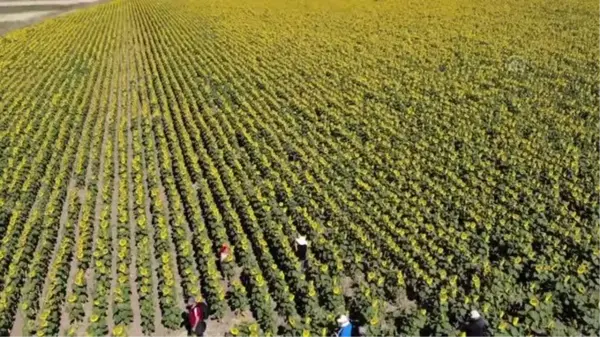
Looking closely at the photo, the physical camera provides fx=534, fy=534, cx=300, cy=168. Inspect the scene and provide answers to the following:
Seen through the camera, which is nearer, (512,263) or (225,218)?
(512,263)

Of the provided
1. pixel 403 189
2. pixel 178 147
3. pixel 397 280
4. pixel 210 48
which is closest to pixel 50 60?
pixel 210 48

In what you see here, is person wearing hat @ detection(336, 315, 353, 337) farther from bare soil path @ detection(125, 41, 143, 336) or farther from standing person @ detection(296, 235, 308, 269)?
bare soil path @ detection(125, 41, 143, 336)

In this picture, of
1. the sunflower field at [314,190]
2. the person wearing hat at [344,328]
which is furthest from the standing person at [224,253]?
the person wearing hat at [344,328]

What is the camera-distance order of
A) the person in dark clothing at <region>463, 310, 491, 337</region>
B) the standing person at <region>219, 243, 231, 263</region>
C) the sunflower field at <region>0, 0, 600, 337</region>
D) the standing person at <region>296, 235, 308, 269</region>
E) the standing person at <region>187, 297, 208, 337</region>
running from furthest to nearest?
1. the standing person at <region>296, 235, 308, 269</region>
2. the standing person at <region>219, 243, 231, 263</region>
3. the sunflower field at <region>0, 0, 600, 337</region>
4. the standing person at <region>187, 297, 208, 337</region>
5. the person in dark clothing at <region>463, 310, 491, 337</region>

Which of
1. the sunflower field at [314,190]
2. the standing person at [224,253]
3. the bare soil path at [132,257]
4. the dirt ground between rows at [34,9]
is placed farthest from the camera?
the dirt ground between rows at [34,9]

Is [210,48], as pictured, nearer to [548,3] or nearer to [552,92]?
[552,92]

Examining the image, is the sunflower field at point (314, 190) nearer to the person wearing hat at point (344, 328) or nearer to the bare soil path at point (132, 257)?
the bare soil path at point (132, 257)

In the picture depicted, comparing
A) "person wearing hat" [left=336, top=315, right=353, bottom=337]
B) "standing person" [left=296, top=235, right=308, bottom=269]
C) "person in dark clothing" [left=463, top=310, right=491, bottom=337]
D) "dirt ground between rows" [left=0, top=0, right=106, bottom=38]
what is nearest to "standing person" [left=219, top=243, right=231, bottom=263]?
"standing person" [left=296, top=235, right=308, bottom=269]

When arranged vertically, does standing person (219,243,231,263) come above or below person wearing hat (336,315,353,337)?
below

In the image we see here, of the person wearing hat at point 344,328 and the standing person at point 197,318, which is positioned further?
the standing person at point 197,318
